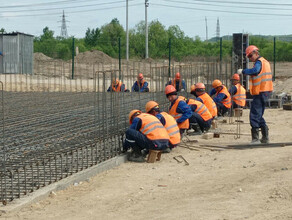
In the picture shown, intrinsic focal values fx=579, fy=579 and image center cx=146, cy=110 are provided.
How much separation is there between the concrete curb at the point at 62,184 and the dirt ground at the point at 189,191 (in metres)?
0.07

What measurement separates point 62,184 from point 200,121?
5228mm

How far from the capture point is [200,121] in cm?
1152

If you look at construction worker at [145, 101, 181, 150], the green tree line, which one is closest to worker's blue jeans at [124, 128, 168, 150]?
construction worker at [145, 101, 181, 150]

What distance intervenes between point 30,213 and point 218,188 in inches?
82.8

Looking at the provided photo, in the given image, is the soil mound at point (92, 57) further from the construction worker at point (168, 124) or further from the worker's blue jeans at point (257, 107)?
the construction worker at point (168, 124)

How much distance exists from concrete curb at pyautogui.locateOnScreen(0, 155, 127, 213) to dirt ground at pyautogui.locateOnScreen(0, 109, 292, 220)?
0.07m

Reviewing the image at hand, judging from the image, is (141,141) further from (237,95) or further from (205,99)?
(237,95)

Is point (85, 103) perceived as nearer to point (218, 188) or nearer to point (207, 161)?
point (207, 161)

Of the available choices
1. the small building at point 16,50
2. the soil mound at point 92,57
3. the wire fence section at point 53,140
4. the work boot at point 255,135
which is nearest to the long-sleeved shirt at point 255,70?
the work boot at point 255,135

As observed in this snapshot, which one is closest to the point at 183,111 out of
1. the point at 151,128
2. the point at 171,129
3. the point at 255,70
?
the point at 171,129

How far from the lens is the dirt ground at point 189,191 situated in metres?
5.51

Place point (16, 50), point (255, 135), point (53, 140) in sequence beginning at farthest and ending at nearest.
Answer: point (16, 50) → point (255, 135) → point (53, 140)

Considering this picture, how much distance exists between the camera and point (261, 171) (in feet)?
24.1

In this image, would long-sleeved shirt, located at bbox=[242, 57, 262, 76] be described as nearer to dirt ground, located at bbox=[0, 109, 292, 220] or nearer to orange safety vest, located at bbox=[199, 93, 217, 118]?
dirt ground, located at bbox=[0, 109, 292, 220]
